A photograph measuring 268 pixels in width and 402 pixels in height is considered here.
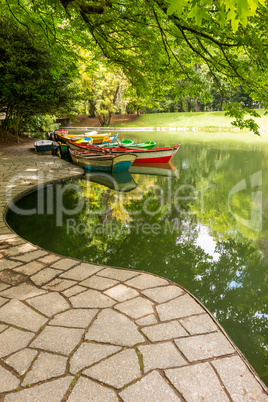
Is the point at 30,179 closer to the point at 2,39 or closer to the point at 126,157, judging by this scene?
the point at 126,157

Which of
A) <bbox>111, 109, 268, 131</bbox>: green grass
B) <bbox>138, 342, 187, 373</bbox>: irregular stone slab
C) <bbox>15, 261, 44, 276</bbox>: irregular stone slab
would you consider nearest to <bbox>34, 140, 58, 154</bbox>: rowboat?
<bbox>15, 261, 44, 276</bbox>: irregular stone slab

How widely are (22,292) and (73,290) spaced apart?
0.59 metres

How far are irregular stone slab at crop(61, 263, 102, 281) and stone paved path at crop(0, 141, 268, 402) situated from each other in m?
0.01

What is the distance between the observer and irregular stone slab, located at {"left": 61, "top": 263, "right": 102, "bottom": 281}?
3.64 meters

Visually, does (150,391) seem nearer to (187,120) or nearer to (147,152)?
(147,152)

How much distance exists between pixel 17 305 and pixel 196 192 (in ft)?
26.1

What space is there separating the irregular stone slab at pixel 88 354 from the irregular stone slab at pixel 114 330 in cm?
7

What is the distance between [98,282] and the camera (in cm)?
353

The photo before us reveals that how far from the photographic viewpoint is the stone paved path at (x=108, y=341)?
210 centimetres

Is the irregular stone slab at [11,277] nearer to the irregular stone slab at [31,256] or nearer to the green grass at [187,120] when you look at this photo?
the irregular stone slab at [31,256]

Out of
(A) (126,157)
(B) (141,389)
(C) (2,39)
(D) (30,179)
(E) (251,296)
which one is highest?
(C) (2,39)

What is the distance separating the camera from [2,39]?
12.7 metres

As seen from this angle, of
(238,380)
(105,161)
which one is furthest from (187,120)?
(238,380)

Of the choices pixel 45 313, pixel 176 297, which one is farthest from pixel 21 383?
pixel 176 297
